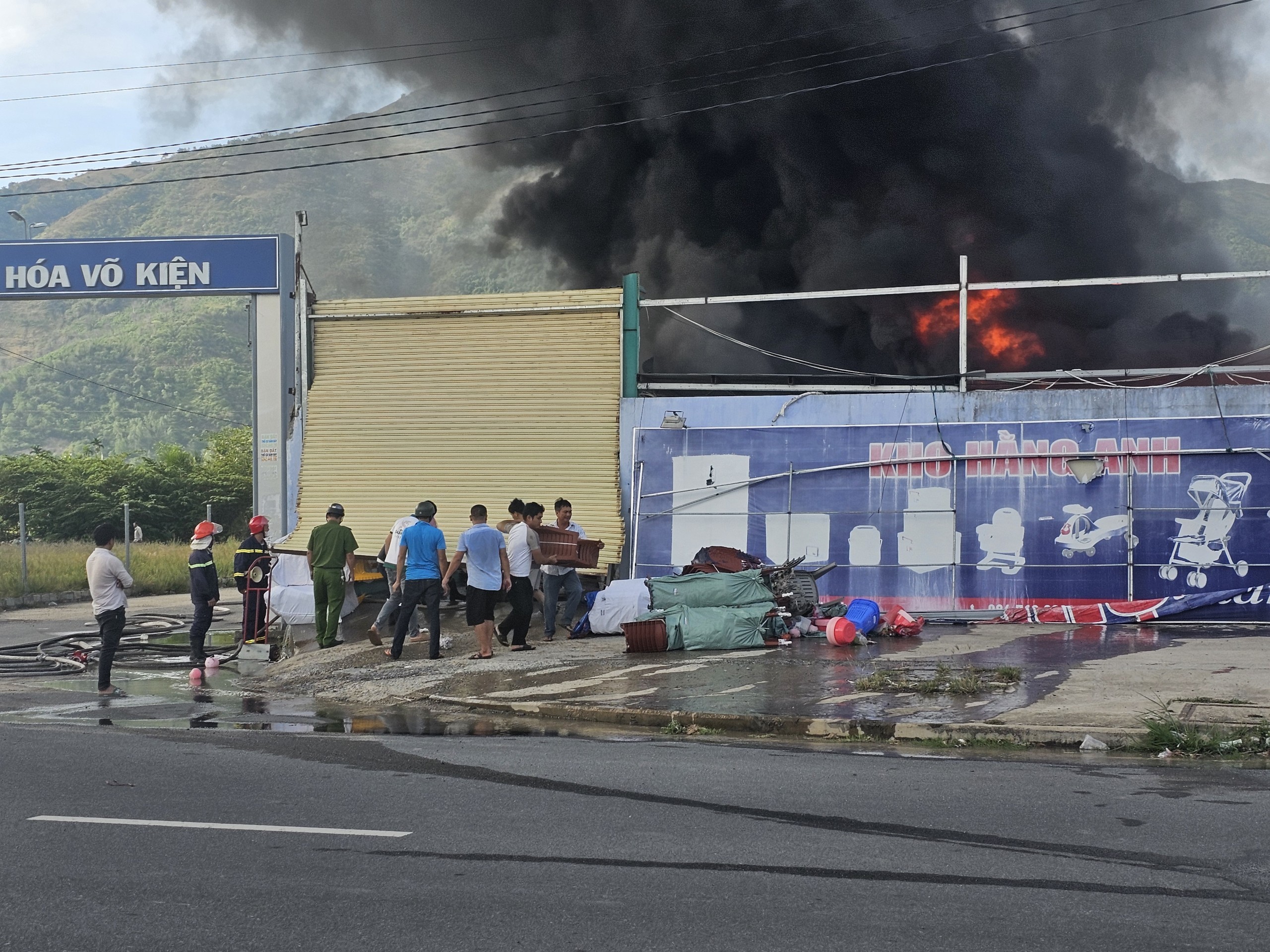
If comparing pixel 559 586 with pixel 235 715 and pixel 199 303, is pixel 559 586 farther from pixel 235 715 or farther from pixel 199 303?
pixel 199 303

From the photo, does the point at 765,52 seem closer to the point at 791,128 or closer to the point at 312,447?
the point at 791,128

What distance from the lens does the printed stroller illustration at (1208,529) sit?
14406 mm

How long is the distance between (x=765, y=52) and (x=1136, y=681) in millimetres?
23256

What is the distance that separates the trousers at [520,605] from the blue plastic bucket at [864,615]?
3.38m

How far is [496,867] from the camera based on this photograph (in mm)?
4941

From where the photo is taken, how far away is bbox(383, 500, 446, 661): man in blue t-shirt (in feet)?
41.4

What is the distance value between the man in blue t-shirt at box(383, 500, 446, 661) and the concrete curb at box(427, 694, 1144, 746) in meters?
2.83

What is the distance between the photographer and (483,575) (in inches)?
490

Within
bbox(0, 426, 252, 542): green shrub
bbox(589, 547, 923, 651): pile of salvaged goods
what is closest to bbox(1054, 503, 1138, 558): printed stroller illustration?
bbox(589, 547, 923, 651): pile of salvaged goods

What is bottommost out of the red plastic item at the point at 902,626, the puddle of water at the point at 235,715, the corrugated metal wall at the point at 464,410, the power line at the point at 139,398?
the puddle of water at the point at 235,715

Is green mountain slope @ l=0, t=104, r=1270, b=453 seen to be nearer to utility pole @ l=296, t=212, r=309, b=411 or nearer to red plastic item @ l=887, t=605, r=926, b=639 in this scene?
utility pole @ l=296, t=212, r=309, b=411

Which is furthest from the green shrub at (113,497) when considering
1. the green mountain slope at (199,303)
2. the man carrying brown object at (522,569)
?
the green mountain slope at (199,303)

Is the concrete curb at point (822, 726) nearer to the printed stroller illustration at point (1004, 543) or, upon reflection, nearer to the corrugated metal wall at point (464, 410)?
the corrugated metal wall at point (464, 410)

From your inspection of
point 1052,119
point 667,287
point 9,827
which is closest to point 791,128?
point 667,287
